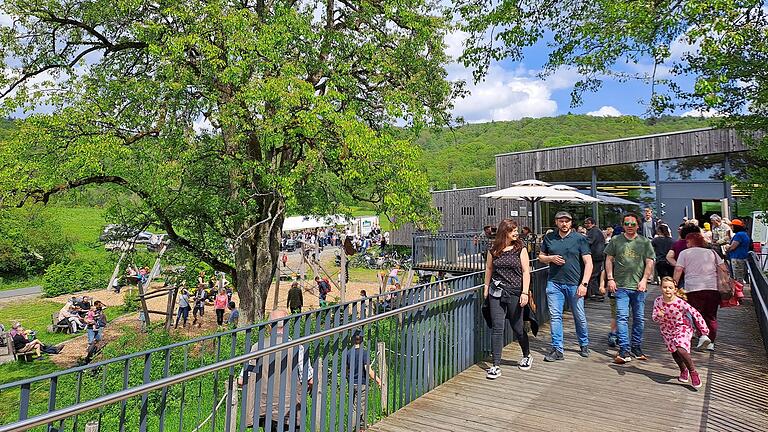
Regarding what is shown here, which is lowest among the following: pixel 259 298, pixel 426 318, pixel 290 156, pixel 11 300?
pixel 11 300

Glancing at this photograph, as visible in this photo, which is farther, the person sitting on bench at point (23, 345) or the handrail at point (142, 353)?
the person sitting on bench at point (23, 345)

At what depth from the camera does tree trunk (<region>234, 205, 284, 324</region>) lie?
14188 mm

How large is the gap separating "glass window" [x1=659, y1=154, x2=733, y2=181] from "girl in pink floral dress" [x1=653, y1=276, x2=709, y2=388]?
15.6 m

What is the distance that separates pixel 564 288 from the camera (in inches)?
249

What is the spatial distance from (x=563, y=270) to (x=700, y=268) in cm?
166

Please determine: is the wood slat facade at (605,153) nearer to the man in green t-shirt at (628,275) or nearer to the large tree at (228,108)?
the large tree at (228,108)

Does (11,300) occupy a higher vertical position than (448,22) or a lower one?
lower

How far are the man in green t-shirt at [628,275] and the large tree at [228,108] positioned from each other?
248 inches

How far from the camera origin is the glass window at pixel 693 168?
61.5 feet

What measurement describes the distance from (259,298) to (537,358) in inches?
369

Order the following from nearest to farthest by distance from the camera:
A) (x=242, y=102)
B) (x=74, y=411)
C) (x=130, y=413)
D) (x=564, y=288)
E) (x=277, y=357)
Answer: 1. (x=74, y=411)
2. (x=277, y=357)
3. (x=564, y=288)
4. (x=130, y=413)
5. (x=242, y=102)

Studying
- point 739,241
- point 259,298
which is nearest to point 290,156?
point 259,298

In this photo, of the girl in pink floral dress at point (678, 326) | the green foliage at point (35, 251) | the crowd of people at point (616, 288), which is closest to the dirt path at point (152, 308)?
the green foliage at point (35, 251)

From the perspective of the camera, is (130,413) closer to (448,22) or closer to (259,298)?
(259,298)
